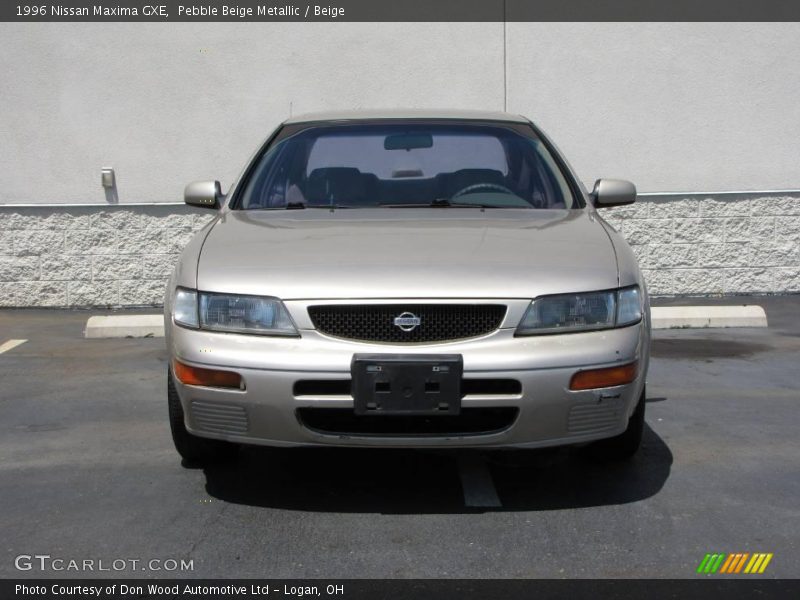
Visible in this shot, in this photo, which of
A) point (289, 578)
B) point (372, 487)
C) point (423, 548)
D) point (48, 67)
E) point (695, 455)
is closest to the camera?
point (289, 578)

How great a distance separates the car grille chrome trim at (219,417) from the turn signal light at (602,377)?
3.89 feet

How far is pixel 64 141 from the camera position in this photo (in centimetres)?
1021

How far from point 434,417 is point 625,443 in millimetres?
1115

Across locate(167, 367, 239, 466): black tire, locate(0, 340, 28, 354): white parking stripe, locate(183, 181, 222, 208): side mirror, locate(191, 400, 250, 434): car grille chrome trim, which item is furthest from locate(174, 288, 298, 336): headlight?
locate(0, 340, 28, 354): white parking stripe

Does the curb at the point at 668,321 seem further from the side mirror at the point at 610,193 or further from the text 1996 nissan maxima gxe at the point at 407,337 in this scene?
the text 1996 nissan maxima gxe at the point at 407,337

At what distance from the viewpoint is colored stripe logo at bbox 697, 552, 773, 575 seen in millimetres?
3797

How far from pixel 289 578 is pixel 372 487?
101cm

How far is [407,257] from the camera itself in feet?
14.3

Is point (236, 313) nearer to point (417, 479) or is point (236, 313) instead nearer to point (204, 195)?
point (417, 479)

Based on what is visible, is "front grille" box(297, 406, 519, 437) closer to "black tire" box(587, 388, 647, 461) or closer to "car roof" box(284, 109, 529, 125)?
"black tire" box(587, 388, 647, 461)

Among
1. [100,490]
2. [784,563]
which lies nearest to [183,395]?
[100,490]

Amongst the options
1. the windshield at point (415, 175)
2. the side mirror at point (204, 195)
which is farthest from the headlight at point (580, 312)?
the side mirror at point (204, 195)

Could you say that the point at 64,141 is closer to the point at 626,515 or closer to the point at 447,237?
the point at 447,237
